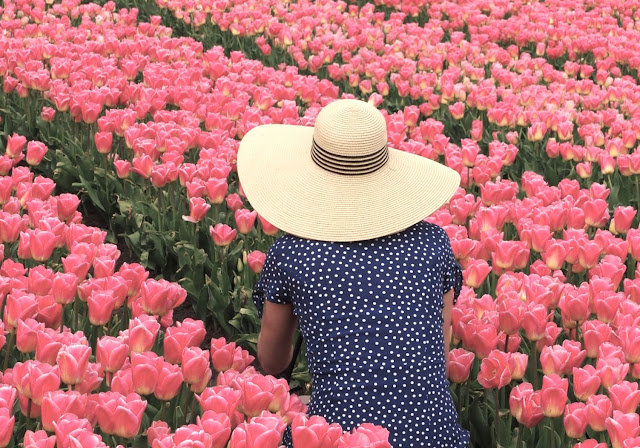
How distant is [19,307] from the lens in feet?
8.67

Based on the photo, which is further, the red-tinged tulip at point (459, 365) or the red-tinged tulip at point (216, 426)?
the red-tinged tulip at point (459, 365)

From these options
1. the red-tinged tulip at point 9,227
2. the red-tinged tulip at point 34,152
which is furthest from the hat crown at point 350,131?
the red-tinged tulip at point 34,152

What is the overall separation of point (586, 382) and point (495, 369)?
276 mm

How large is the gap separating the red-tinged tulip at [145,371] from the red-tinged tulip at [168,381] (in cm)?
1

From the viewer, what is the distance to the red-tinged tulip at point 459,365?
2.79 m

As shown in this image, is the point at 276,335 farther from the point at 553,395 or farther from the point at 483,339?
the point at 553,395

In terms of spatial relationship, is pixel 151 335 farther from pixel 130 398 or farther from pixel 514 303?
pixel 514 303

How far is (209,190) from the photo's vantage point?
4.04 meters

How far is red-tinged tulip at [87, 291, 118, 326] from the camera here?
2764 mm

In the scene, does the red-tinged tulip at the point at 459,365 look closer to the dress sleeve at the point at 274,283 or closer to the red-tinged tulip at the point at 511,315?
the red-tinged tulip at the point at 511,315

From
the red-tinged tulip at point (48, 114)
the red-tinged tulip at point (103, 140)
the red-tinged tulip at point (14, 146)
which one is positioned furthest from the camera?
the red-tinged tulip at point (48, 114)

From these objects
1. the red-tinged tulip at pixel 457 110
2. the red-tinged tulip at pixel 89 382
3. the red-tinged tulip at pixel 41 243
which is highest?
the red-tinged tulip at pixel 89 382

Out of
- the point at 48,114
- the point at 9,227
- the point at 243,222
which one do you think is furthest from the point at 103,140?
the point at 9,227

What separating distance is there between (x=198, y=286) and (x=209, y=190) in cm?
47
